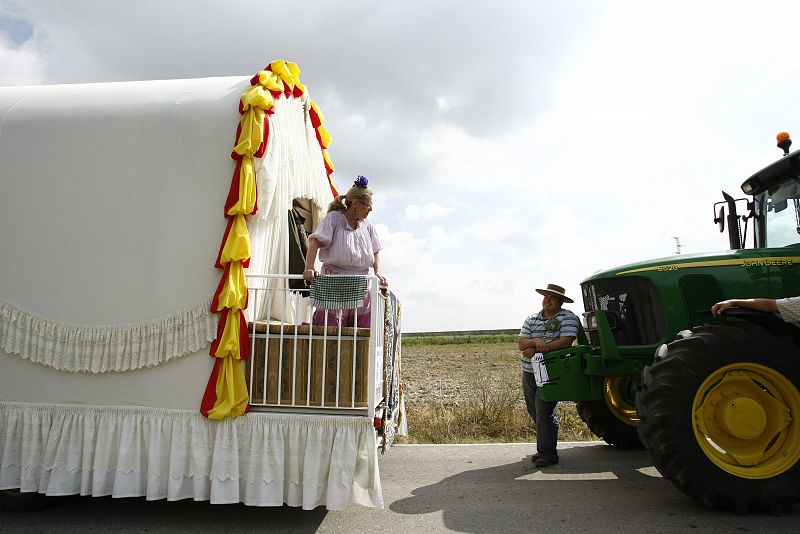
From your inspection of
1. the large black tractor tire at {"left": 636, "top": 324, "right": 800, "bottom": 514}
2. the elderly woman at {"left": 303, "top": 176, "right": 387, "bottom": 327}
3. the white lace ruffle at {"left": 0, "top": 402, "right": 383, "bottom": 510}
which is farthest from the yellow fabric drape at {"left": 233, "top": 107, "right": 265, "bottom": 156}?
the large black tractor tire at {"left": 636, "top": 324, "right": 800, "bottom": 514}

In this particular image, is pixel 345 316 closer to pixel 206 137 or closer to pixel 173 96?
pixel 206 137

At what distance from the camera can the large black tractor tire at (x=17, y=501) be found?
392 centimetres

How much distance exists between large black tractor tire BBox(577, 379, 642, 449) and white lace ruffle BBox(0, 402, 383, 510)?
3189 mm

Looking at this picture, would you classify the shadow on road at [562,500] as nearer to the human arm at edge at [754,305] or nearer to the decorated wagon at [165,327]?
the decorated wagon at [165,327]

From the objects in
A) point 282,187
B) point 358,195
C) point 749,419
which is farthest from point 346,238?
point 749,419

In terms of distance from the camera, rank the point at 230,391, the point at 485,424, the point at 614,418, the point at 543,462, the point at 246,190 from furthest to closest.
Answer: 1. the point at 485,424
2. the point at 614,418
3. the point at 543,462
4. the point at 246,190
5. the point at 230,391

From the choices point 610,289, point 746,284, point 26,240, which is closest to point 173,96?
point 26,240

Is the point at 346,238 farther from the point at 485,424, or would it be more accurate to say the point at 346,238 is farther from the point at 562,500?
the point at 485,424

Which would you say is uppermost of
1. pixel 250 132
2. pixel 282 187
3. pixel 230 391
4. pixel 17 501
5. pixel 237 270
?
pixel 250 132

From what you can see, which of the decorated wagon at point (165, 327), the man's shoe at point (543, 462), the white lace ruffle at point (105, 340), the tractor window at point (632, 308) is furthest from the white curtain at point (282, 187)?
the tractor window at point (632, 308)

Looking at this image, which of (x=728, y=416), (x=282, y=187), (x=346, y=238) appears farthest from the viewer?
(x=282, y=187)

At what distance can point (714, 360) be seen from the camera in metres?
3.92

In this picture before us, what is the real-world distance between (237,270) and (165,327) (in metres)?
0.68

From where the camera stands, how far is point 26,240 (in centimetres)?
416
